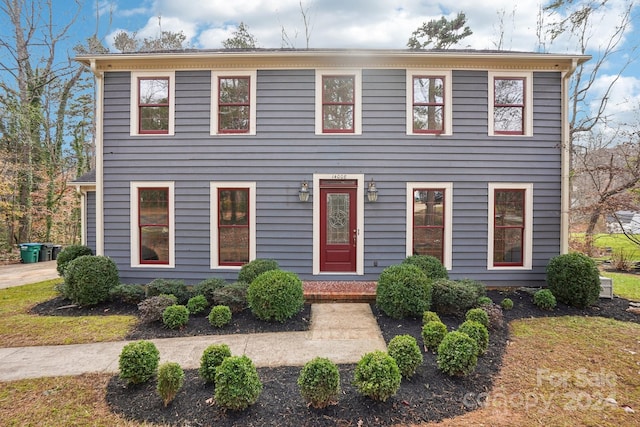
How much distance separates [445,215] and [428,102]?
257 cm

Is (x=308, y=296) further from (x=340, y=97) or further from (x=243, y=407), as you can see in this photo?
(x=340, y=97)

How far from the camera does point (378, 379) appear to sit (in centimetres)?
271

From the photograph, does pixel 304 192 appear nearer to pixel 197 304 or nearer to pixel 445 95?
pixel 197 304

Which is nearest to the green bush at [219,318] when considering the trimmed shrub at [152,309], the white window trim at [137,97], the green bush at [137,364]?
the trimmed shrub at [152,309]

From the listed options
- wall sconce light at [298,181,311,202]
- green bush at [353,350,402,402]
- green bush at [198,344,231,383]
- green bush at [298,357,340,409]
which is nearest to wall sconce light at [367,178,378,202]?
wall sconce light at [298,181,311,202]

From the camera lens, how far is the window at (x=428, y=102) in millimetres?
6617

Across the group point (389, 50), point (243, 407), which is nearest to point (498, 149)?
point (389, 50)

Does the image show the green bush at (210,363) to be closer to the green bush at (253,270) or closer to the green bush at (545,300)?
the green bush at (253,270)

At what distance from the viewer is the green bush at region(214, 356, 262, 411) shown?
8.46ft

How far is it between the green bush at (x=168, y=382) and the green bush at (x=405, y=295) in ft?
10.5

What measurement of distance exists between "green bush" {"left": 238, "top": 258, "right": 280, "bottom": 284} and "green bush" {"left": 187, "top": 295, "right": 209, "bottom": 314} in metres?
0.80

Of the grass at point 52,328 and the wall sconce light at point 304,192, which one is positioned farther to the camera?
the wall sconce light at point 304,192

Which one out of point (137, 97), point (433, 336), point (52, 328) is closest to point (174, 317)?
point (52, 328)

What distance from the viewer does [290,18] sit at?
12.4 m
